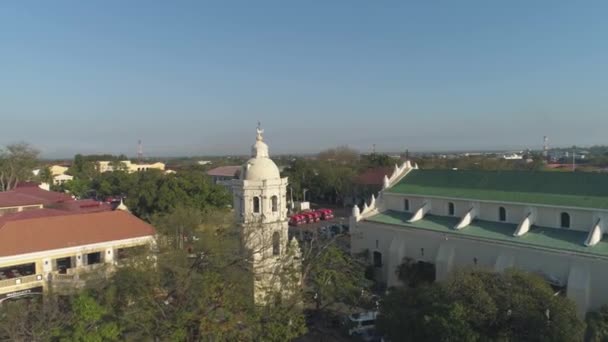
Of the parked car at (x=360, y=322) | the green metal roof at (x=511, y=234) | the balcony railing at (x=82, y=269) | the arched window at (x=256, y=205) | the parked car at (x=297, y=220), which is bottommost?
the parked car at (x=360, y=322)

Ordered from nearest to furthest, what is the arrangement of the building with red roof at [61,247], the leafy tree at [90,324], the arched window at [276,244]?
the leafy tree at [90,324], the building with red roof at [61,247], the arched window at [276,244]

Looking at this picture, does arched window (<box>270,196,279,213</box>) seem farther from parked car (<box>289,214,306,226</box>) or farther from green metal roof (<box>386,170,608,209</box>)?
parked car (<box>289,214,306,226</box>)

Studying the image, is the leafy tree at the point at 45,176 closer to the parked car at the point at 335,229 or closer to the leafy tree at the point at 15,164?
the leafy tree at the point at 15,164

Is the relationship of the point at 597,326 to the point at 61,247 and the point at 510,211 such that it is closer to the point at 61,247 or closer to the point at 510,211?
the point at 510,211

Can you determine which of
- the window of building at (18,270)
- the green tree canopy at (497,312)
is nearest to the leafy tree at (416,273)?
the green tree canopy at (497,312)

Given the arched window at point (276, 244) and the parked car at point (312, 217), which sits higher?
the arched window at point (276, 244)

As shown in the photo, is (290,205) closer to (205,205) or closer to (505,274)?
(205,205)

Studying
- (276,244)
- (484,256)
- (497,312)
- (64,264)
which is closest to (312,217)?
(484,256)
